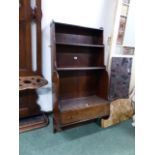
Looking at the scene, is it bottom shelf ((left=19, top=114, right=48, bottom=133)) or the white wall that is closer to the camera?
bottom shelf ((left=19, top=114, right=48, bottom=133))

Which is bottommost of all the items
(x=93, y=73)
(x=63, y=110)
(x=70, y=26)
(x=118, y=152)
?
(x=118, y=152)

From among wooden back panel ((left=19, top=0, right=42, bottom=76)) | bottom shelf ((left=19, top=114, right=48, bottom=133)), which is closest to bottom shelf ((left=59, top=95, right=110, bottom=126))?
bottom shelf ((left=19, top=114, right=48, bottom=133))

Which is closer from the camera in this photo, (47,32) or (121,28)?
(47,32)

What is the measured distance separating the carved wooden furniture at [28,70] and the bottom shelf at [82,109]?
44cm

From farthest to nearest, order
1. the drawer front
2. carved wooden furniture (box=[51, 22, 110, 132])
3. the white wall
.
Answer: the white wall → carved wooden furniture (box=[51, 22, 110, 132]) → the drawer front

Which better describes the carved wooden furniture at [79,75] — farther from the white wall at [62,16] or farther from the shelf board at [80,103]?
the white wall at [62,16]

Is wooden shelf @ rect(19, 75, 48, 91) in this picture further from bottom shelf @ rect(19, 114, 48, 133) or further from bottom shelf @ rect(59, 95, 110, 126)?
bottom shelf @ rect(19, 114, 48, 133)

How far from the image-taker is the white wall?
235cm

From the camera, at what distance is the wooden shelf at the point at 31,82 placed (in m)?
2.13

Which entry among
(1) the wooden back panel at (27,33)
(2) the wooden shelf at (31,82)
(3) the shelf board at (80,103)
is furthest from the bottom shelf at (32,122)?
(1) the wooden back panel at (27,33)
